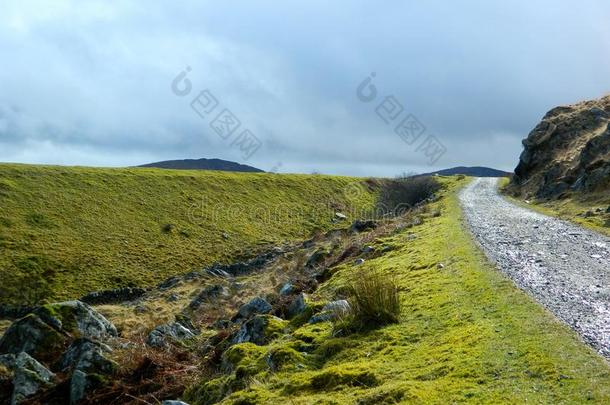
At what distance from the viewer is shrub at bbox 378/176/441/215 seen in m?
96.5

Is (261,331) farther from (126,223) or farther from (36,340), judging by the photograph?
(126,223)

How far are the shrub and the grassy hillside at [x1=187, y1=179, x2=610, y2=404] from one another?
7826 cm

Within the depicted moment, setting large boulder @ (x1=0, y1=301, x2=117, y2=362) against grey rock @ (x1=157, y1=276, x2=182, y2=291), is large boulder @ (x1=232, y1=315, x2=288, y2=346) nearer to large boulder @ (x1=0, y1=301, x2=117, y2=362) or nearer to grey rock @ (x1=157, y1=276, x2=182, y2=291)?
large boulder @ (x1=0, y1=301, x2=117, y2=362)

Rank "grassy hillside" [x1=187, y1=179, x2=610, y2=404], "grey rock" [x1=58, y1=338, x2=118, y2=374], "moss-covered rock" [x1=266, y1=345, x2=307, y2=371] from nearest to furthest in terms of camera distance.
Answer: "grassy hillside" [x1=187, y1=179, x2=610, y2=404] < "moss-covered rock" [x1=266, y1=345, x2=307, y2=371] < "grey rock" [x1=58, y1=338, x2=118, y2=374]

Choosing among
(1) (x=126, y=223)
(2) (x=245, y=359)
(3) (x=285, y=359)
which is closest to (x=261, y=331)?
(2) (x=245, y=359)

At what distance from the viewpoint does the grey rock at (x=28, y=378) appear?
15.5 m

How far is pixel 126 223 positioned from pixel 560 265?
163 ft

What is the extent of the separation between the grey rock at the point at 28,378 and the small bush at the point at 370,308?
32.5 ft

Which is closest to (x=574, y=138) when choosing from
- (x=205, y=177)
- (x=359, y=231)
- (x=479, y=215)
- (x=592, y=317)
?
(x=479, y=215)

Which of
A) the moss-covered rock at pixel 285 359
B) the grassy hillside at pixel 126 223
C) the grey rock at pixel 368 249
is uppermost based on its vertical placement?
the grassy hillside at pixel 126 223

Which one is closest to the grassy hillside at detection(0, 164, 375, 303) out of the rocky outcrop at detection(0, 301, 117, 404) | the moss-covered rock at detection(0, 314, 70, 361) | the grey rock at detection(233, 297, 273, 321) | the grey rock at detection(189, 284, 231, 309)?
the grey rock at detection(189, 284, 231, 309)

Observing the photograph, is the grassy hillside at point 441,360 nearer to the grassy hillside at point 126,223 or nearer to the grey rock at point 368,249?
the grey rock at point 368,249

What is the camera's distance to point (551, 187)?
176ft

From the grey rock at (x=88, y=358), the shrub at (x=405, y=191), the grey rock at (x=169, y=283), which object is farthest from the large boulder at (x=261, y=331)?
the shrub at (x=405, y=191)
